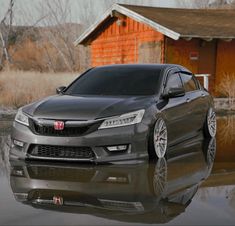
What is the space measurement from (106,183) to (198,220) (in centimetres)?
167

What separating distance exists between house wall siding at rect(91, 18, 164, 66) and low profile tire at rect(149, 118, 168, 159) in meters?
13.8

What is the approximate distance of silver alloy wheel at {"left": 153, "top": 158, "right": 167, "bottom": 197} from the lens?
5878 millimetres

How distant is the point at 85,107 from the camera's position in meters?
7.18

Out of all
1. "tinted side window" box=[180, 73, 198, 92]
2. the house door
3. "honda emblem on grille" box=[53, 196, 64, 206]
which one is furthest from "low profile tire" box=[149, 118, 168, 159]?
the house door

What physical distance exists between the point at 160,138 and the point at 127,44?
55.1ft

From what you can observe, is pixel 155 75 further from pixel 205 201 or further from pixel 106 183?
pixel 205 201

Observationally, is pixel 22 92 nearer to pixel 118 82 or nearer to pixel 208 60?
pixel 208 60

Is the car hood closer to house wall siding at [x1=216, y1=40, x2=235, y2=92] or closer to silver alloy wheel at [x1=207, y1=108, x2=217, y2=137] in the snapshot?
silver alloy wheel at [x1=207, y1=108, x2=217, y2=137]

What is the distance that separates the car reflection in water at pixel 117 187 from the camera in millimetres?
5062

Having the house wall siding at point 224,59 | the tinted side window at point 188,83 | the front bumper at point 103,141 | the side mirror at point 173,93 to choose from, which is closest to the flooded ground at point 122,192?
the front bumper at point 103,141

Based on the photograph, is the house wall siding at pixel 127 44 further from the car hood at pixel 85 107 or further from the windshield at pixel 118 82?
the car hood at pixel 85 107

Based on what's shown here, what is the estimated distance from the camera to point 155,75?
27.9ft

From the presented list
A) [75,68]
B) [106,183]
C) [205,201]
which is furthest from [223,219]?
[75,68]

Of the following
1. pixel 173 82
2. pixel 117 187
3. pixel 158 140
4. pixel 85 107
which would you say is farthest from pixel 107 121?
pixel 173 82
